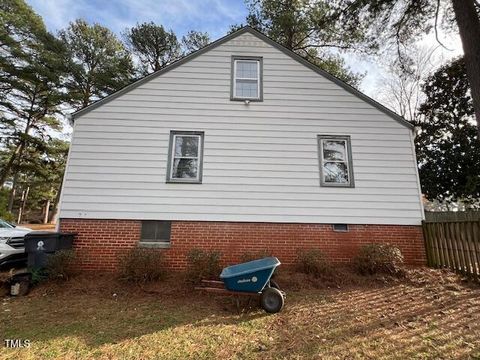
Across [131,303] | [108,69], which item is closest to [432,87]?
[131,303]

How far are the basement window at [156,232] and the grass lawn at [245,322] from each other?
4.61ft

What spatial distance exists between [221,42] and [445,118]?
12.7m

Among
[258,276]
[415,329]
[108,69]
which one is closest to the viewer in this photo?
[415,329]

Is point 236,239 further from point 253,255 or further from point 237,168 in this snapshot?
point 237,168

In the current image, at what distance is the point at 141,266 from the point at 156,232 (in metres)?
1.39

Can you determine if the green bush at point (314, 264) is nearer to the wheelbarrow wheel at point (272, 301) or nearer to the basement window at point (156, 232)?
the wheelbarrow wheel at point (272, 301)

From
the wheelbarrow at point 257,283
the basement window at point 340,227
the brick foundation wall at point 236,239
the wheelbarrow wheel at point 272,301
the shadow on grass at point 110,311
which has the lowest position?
the shadow on grass at point 110,311

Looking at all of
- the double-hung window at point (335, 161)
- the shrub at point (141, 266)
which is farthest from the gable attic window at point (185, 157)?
the double-hung window at point (335, 161)

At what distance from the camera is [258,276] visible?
4863mm

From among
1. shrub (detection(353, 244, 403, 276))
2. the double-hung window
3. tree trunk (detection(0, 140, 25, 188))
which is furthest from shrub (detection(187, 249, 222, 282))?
tree trunk (detection(0, 140, 25, 188))

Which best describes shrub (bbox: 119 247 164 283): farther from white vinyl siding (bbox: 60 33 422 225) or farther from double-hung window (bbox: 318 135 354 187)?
double-hung window (bbox: 318 135 354 187)

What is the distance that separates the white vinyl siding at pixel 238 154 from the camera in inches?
308

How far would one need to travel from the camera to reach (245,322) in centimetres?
463

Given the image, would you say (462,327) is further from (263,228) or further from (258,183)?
(258,183)
